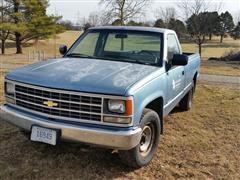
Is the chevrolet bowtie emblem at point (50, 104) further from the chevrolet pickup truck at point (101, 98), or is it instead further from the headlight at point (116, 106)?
the headlight at point (116, 106)

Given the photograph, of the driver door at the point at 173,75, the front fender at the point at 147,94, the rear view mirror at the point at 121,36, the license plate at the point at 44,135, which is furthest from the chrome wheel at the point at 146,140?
the rear view mirror at the point at 121,36

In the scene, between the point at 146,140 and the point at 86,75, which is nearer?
the point at 86,75

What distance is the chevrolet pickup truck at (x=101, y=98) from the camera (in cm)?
359

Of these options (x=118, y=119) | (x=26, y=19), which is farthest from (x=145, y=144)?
(x=26, y=19)

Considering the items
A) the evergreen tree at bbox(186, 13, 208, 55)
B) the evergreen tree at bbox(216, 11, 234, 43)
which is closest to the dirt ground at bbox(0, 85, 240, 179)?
the evergreen tree at bbox(186, 13, 208, 55)

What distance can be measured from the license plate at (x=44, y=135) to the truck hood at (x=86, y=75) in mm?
508

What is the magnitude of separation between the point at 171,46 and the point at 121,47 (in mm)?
960

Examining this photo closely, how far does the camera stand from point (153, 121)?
425cm

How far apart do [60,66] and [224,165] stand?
2.63 metres

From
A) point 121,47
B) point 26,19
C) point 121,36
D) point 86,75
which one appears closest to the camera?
point 86,75

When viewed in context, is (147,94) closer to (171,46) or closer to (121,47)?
(121,47)

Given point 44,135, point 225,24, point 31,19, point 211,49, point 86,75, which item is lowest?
point 211,49

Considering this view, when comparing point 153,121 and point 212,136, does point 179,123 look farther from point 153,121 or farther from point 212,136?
point 153,121

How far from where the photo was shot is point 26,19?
33781 millimetres
